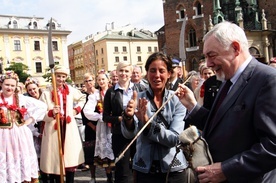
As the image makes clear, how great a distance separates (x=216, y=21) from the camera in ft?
98.0

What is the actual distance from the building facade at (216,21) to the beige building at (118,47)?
3750 cm

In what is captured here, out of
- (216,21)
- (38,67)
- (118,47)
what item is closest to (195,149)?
(216,21)

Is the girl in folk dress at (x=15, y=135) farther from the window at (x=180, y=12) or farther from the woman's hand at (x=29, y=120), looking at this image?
the window at (x=180, y=12)

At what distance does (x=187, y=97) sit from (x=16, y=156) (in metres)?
3.46

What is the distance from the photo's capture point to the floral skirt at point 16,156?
16.8ft

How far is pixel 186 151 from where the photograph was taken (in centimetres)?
214

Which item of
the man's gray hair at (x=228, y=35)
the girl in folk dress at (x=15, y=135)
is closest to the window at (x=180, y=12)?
the girl in folk dress at (x=15, y=135)

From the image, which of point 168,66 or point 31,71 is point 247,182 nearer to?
point 168,66

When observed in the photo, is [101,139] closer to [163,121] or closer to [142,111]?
[163,121]

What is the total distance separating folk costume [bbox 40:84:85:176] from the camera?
562 cm

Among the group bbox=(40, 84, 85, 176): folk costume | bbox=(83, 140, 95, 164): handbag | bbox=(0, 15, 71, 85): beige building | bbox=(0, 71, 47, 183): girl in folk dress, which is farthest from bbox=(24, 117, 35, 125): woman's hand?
bbox=(0, 15, 71, 85): beige building

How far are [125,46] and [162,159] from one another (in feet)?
248

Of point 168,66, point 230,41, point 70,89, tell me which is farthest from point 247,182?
point 70,89

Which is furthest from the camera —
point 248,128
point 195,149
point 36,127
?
point 36,127
